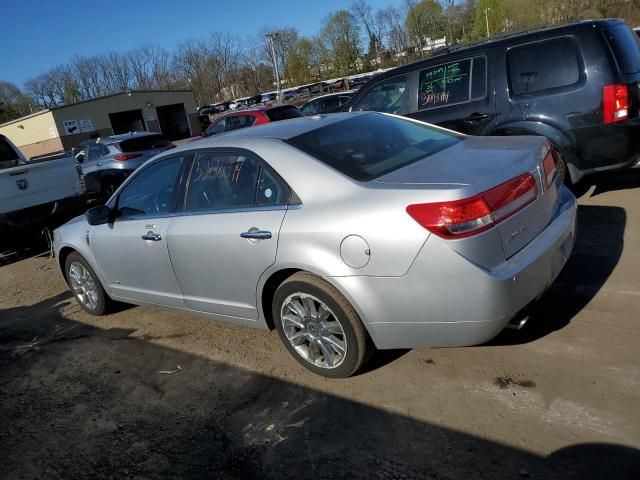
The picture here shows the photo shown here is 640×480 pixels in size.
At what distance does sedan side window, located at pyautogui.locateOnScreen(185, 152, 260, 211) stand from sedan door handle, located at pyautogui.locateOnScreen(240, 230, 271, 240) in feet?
0.70

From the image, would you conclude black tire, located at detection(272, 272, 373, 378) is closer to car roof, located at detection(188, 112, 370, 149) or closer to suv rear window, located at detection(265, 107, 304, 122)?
car roof, located at detection(188, 112, 370, 149)

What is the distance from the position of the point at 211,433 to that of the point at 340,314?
1032 millimetres

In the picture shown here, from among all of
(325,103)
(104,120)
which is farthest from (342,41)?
(325,103)

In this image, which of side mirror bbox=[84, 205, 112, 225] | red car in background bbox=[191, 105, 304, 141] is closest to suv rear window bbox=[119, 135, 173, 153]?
red car in background bbox=[191, 105, 304, 141]

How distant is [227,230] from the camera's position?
3488mm

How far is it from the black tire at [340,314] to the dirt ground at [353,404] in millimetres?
127

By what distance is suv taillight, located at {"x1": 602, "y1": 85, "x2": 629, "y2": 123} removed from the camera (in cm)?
492

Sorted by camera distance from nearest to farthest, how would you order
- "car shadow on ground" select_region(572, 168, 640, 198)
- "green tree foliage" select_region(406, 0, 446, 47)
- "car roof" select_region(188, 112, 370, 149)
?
"car roof" select_region(188, 112, 370, 149), "car shadow on ground" select_region(572, 168, 640, 198), "green tree foliage" select_region(406, 0, 446, 47)

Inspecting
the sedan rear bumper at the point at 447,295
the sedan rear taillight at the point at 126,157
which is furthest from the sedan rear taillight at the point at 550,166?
the sedan rear taillight at the point at 126,157

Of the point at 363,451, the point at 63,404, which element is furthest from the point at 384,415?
the point at 63,404

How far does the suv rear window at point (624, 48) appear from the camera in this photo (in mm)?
4969

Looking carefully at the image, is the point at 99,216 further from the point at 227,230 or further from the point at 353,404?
the point at 353,404

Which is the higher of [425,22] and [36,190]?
[425,22]

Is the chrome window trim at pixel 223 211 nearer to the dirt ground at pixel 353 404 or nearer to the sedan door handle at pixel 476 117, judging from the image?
the dirt ground at pixel 353 404
